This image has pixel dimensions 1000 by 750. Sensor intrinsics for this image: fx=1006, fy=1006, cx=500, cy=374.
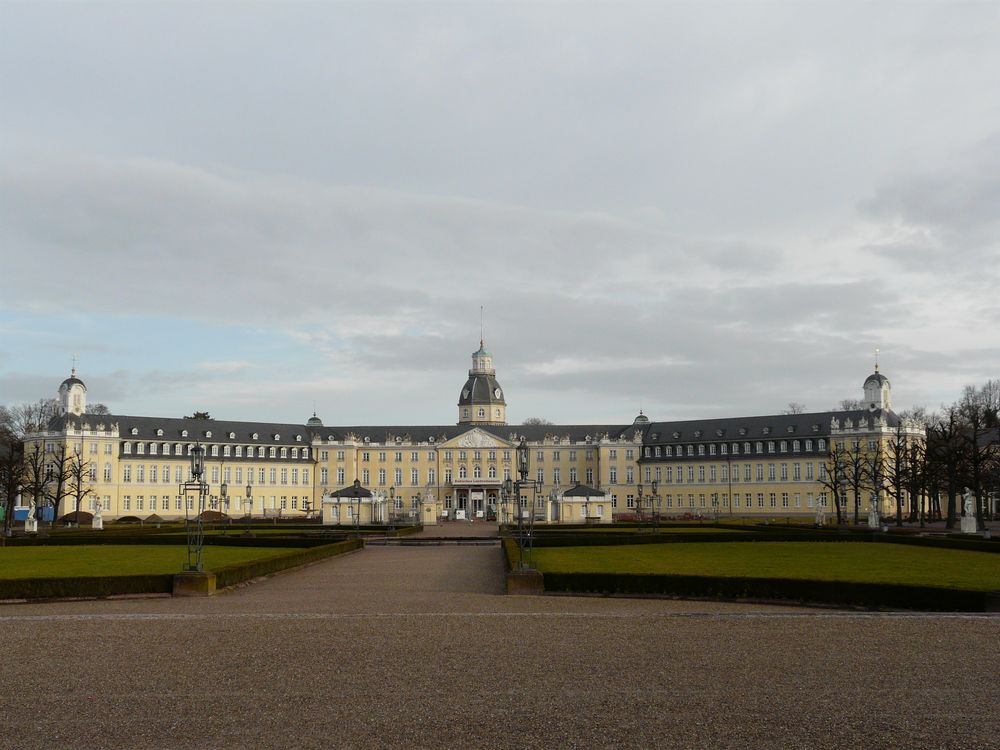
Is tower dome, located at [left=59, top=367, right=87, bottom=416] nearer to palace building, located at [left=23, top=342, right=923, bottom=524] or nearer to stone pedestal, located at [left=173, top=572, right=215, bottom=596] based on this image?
palace building, located at [left=23, top=342, right=923, bottom=524]

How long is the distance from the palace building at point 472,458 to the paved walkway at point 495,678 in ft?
246

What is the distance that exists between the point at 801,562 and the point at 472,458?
84.9 metres

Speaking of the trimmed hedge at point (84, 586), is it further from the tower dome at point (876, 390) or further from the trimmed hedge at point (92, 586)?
the tower dome at point (876, 390)

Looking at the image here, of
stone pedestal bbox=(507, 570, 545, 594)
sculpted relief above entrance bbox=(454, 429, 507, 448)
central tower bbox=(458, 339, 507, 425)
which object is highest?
central tower bbox=(458, 339, 507, 425)

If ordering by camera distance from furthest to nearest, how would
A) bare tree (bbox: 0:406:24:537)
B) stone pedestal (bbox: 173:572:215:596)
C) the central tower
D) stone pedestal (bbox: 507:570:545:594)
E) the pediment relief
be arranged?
the central tower → the pediment relief → bare tree (bbox: 0:406:24:537) → stone pedestal (bbox: 507:570:545:594) → stone pedestal (bbox: 173:572:215:596)

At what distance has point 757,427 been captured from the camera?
10500 cm

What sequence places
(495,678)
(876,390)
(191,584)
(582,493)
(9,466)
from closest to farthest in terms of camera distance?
(495,678), (191,584), (9,466), (582,493), (876,390)

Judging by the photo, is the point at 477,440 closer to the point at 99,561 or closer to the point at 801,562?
the point at 99,561

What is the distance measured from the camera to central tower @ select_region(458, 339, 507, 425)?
394 feet

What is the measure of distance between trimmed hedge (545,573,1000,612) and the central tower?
96.8m

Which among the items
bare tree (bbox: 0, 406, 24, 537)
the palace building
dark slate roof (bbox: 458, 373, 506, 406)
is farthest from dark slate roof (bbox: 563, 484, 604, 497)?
dark slate roof (bbox: 458, 373, 506, 406)

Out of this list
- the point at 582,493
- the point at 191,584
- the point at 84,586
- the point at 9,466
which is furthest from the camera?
the point at 582,493

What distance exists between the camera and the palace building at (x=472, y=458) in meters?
99.9

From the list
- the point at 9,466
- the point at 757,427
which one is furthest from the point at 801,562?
the point at 757,427
